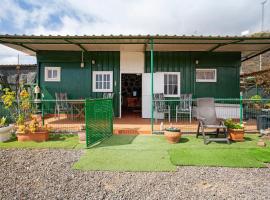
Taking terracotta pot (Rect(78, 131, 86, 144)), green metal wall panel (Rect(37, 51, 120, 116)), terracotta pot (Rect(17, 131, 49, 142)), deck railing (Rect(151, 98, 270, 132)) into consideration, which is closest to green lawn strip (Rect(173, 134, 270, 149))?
deck railing (Rect(151, 98, 270, 132))

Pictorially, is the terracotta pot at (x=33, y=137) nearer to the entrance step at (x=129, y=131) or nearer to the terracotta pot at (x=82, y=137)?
the terracotta pot at (x=82, y=137)

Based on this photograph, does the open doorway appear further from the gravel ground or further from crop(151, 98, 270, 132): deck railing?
the gravel ground

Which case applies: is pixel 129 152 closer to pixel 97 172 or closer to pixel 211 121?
pixel 97 172

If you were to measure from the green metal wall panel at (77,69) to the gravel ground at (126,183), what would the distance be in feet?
18.9

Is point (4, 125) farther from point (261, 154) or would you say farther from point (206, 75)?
point (206, 75)

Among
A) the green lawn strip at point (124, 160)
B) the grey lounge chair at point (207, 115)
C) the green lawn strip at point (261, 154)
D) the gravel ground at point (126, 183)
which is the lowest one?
the gravel ground at point (126, 183)

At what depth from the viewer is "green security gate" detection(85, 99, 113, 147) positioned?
5.40 metres

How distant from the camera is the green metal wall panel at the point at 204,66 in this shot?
980cm

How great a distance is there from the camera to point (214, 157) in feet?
15.1

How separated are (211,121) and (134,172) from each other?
3091 mm

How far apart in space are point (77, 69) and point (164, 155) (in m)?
6.59

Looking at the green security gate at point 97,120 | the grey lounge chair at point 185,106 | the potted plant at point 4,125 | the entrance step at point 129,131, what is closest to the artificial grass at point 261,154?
the entrance step at point 129,131

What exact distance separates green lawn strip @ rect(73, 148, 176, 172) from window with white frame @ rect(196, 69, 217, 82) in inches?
230

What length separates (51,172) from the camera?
3863 millimetres
